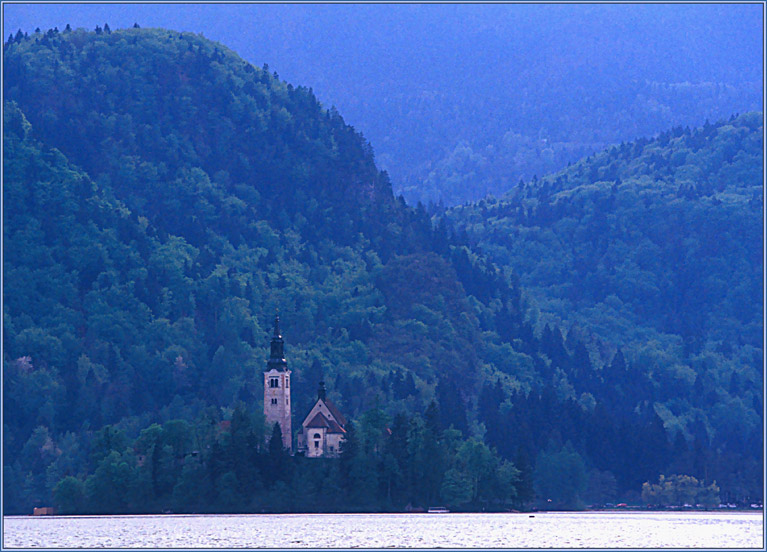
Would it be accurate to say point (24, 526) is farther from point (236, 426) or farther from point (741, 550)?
point (741, 550)

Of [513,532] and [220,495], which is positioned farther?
[220,495]

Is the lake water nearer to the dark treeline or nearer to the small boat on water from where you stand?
the dark treeline

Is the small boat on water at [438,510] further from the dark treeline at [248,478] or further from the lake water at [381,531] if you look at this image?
the lake water at [381,531]

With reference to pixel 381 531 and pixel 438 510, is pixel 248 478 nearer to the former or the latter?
pixel 438 510

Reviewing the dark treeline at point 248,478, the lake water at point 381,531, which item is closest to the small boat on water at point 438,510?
the dark treeline at point 248,478

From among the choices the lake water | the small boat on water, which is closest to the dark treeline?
the small boat on water

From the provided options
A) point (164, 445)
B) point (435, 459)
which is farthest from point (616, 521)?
point (164, 445)

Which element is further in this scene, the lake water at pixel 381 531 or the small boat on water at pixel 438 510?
the small boat on water at pixel 438 510

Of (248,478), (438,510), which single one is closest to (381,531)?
(248,478)
